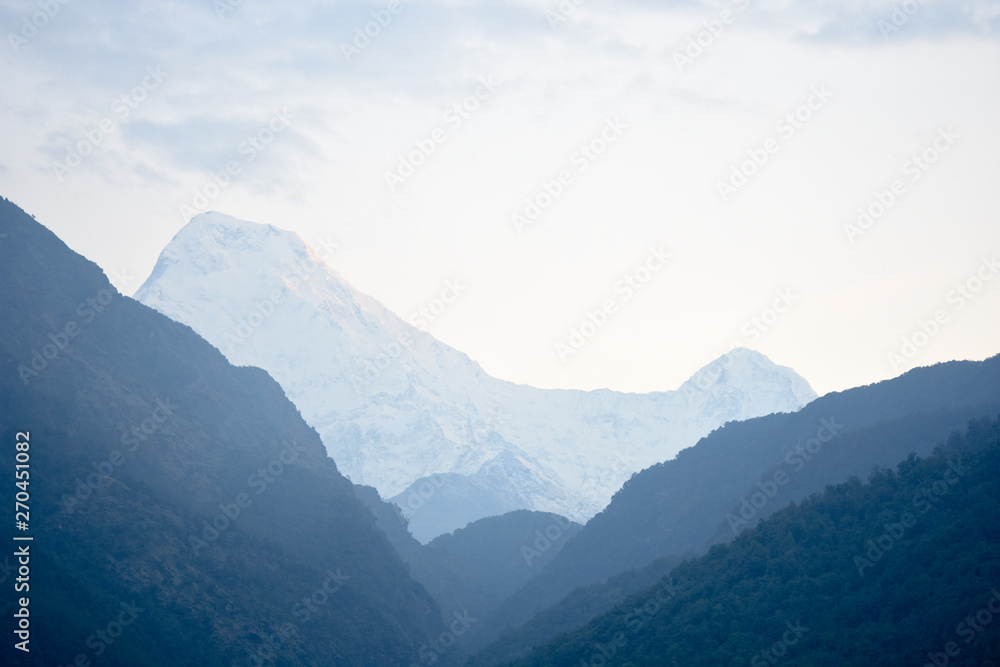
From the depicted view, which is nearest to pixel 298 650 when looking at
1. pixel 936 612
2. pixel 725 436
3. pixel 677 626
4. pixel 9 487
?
pixel 9 487

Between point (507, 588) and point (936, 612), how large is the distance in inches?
4830

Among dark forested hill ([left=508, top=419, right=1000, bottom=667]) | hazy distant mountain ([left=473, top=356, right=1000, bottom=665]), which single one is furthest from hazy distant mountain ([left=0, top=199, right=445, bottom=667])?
dark forested hill ([left=508, top=419, right=1000, bottom=667])

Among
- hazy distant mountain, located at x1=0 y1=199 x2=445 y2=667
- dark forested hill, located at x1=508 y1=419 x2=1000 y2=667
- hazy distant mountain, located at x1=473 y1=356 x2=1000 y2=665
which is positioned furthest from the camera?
hazy distant mountain, located at x1=473 y1=356 x2=1000 y2=665

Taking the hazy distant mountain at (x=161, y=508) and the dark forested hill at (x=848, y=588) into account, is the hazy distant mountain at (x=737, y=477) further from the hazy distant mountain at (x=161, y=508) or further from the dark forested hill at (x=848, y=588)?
the hazy distant mountain at (x=161, y=508)

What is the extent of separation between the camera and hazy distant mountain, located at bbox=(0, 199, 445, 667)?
90.8 meters

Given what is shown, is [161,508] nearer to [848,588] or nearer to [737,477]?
[848,588]

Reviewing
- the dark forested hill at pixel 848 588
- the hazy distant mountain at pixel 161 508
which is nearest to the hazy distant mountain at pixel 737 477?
the dark forested hill at pixel 848 588

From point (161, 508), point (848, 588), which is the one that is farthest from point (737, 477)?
point (161, 508)

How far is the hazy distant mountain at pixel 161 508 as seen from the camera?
298 ft

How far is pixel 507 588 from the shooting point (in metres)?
183

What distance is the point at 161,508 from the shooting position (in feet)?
346

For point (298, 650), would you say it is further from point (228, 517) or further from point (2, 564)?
point (2, 564)

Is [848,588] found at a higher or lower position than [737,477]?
lower

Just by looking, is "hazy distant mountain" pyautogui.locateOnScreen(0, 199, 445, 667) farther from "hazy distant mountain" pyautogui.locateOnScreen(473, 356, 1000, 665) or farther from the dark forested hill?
the dark forested hill
